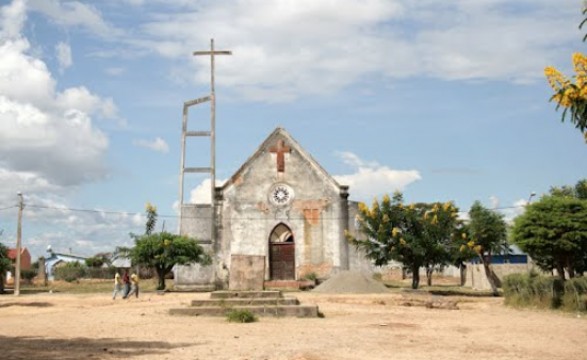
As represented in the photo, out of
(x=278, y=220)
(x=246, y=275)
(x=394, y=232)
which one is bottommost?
(x=246, y=275)

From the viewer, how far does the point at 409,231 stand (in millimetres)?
34188

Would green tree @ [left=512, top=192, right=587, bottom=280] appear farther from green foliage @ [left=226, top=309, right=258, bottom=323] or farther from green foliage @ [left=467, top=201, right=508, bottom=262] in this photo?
green foliage @ [left=226, top=309, right=258, bottom=323]

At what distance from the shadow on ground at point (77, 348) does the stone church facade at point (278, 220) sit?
27.8 m

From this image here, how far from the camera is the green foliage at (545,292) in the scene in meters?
21.6

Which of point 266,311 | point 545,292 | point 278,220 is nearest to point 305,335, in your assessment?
point 266,311

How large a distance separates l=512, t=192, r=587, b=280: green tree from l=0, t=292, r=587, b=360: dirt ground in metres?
2.47

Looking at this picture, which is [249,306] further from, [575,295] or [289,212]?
[289,212]

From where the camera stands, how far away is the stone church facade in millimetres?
42531

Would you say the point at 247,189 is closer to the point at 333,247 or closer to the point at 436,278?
the point at 333,247

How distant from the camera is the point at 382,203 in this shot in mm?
34375

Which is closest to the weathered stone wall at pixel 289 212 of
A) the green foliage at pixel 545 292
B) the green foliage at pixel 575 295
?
the green foliage at pixel 545 292

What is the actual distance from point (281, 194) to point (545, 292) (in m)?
22.6

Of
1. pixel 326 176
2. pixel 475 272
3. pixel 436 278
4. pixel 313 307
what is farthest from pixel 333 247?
pixel 313 307

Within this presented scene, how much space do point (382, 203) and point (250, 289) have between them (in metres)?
10.9
